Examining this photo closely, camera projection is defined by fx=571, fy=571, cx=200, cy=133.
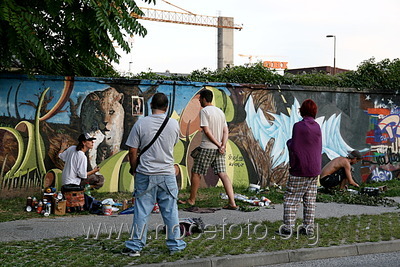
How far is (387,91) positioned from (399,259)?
798 cm

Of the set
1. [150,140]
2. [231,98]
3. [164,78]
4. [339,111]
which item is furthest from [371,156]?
[150,140]

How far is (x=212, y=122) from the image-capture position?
10.0m

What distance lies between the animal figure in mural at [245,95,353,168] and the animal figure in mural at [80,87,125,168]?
2.99m

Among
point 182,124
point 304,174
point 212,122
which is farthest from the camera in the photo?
point 182,124

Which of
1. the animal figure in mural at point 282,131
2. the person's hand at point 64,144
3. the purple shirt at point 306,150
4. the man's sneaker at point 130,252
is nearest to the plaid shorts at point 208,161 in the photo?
the purple shirt at point 306,150

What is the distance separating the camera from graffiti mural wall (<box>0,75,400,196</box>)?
34.7ft

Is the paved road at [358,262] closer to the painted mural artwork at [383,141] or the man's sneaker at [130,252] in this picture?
the man's sneaker at [130,252]

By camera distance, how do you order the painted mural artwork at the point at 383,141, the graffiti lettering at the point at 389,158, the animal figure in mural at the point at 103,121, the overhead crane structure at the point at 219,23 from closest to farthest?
the animal figure in mural at the point at 103,121
the painted mural artwork at the point at 383,141
the graffiti lettering at the point at 389,158
the overhead crane structure at the point at 219,23

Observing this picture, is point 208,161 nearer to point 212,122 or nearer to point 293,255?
point 212,122

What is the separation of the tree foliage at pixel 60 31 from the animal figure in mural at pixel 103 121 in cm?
75

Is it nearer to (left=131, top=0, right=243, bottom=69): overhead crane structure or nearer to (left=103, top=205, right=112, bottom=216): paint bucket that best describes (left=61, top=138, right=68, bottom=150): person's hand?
(left=103, top=205, right=112, bottom=216): paint bucket

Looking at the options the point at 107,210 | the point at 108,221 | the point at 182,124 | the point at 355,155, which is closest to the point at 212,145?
the point at 182,124

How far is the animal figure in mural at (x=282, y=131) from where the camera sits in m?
12.8

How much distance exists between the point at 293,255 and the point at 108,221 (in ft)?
10.4
